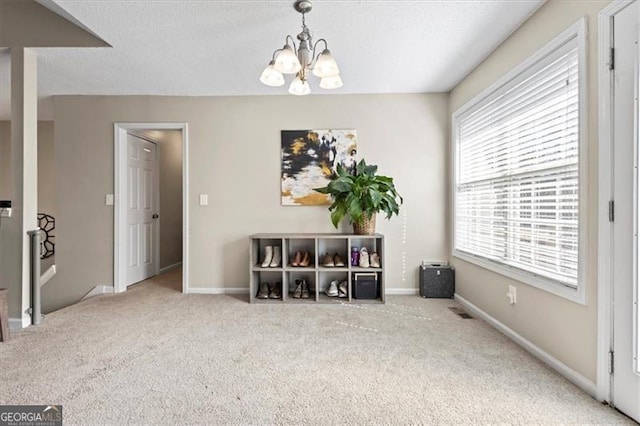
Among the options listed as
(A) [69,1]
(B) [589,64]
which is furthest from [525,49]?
(A) [69,1]

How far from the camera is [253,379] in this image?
1.60 metres

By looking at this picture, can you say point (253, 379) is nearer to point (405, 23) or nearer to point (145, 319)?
point (145, 319)

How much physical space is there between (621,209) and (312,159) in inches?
97.7

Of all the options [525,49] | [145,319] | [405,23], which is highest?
[405,23]

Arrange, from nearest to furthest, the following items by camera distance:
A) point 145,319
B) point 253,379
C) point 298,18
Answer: point 253,379 < point 298,18 < point 145,319

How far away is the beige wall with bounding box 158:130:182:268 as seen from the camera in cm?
442

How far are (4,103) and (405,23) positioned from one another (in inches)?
190

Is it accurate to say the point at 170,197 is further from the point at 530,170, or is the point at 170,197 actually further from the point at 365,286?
the point at 530,170

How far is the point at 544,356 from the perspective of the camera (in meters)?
1.79

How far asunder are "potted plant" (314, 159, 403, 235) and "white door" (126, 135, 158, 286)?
97.6 inches

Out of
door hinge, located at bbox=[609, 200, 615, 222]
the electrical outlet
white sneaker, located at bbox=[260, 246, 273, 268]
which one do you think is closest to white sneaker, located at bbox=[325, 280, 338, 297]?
white sneaker, located at bbox=[260, 246, 273, 268]

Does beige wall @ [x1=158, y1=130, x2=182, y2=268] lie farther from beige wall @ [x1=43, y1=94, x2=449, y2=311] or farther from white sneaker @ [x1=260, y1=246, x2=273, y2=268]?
white sneaker @ [x1=260, y1=246, x2=273, y2=268]

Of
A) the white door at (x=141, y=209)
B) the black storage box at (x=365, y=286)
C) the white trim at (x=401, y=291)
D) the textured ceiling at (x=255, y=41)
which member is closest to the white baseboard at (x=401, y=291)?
the white trim at (x=401, y=291)

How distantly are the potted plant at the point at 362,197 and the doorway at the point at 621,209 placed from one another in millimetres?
1633
